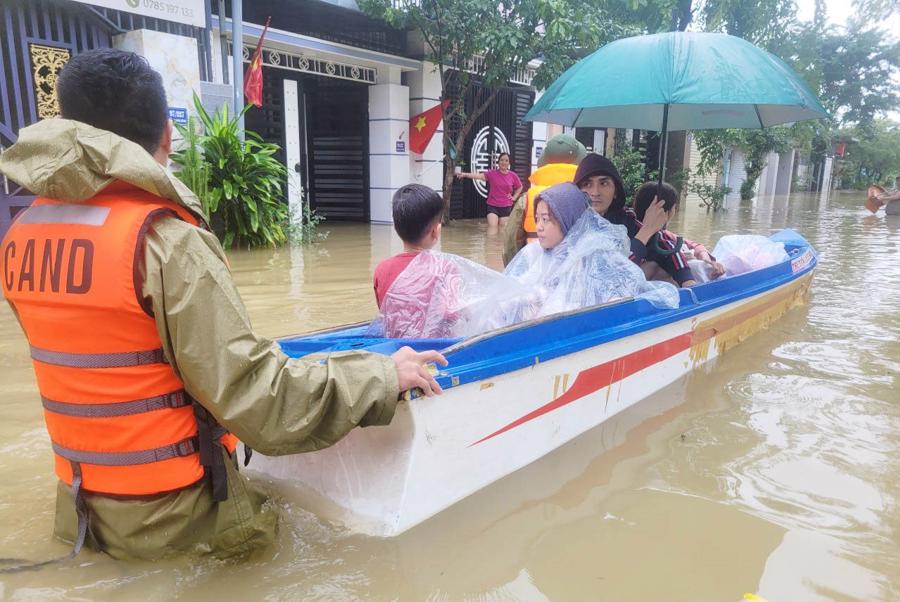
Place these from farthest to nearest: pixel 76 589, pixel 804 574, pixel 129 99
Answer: pixel 804 574
pixel 76 589
pixel 129 99

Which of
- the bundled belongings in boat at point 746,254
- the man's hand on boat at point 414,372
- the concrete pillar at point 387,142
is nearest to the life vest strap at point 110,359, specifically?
the man's hand on boat at point 414,372

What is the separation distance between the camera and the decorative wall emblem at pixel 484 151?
12.8 meters

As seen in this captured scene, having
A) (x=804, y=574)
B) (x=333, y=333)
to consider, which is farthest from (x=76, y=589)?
(x=804, y=574)

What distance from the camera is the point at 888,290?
6754 mm

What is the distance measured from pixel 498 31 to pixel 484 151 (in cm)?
347

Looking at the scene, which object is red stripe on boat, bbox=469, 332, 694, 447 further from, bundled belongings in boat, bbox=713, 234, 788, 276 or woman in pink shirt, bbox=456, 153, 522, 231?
woman in pink shirt, bbox=456, 153, 522, 231

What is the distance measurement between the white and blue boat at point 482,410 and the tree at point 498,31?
7.38 metres

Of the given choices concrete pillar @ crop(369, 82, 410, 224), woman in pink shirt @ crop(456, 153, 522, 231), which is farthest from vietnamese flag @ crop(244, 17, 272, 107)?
woman in pink shirt @ crop(456, 153, 522, 231)

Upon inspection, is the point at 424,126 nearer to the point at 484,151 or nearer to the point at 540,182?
the point at 484,151

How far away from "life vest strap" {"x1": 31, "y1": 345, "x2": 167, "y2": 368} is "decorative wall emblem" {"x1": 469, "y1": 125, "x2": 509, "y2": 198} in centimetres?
1155

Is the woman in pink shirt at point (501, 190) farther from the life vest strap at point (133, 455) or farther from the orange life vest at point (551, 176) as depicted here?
the life vest strap at point (133, 455)

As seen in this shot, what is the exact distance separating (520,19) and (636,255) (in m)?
7.71

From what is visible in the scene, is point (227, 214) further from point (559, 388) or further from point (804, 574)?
point (804, 574)

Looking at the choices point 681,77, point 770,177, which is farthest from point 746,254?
point 770,177
